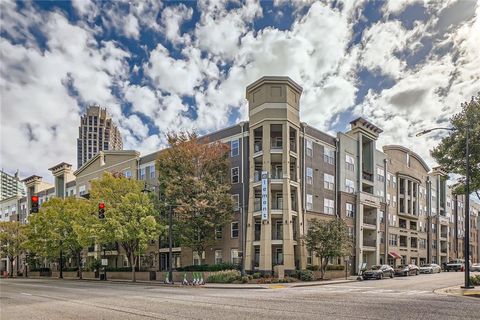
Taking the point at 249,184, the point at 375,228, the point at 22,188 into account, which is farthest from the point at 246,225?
the point at 22,188

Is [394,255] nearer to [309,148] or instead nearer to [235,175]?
[309,148]

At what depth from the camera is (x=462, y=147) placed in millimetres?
→ 29953

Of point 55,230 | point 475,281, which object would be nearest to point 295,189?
point 475,281

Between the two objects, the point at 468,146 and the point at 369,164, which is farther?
the point at 369,164

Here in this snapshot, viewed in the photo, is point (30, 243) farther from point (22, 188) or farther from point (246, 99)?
point (22, 188)

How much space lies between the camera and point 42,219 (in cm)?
6400

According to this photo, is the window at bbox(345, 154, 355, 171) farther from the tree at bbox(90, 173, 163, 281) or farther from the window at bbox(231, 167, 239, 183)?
the tree at bbox(90, 173, 163, 281)

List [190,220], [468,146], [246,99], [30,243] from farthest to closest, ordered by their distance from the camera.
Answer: [30,243]
[246,99]
[190,220]
[468,146]

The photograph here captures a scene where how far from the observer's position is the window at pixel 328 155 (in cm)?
5435

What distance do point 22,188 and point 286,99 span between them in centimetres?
14972

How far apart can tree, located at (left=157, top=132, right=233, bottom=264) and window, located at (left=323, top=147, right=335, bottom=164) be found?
13.1m

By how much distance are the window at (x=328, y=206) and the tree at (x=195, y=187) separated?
40.6ft

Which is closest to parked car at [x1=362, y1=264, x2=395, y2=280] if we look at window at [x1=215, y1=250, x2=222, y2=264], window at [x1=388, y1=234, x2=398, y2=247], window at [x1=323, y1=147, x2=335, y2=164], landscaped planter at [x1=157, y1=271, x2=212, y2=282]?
window at [x1=323, y1=147, x2=335, y2=164]

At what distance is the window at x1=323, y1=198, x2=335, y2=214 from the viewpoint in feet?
175
